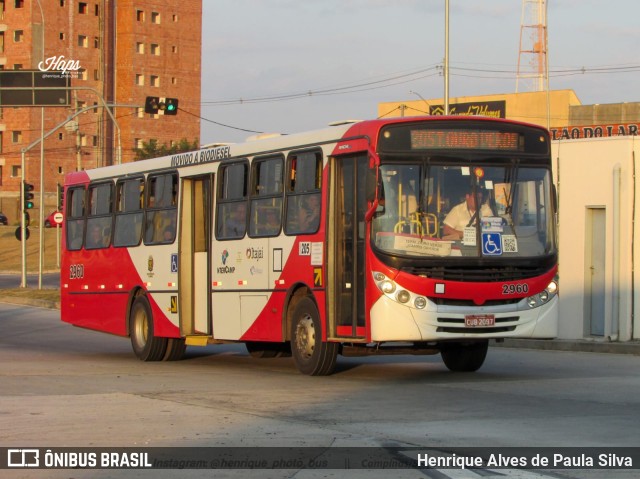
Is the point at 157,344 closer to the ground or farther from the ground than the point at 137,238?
closer to the ground

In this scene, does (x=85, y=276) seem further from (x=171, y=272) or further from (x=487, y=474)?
(x=487, y=474)

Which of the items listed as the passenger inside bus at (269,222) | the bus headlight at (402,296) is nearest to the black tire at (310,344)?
the passenger inside bus at (269,222)

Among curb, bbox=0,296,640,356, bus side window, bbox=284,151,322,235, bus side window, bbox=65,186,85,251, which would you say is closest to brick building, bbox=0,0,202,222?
bus side window, bbox=65,186,85,251

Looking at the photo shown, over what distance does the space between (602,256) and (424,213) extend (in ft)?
31.2

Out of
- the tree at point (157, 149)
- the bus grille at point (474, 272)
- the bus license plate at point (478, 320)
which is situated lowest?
the bus license plate at point (478, 320)

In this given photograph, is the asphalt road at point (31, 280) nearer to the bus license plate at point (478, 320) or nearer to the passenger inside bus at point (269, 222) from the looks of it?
the passenger inside bus at point (269, 222)

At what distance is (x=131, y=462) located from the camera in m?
8.88

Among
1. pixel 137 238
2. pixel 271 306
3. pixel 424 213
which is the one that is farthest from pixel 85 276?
pixel 424 213

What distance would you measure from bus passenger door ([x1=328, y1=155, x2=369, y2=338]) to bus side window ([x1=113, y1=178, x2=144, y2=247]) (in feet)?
20.1

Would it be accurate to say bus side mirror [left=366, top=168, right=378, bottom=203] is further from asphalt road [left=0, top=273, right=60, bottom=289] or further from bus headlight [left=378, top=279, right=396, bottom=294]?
asphalt road [left=0, top=273, right=60, bottom=289]

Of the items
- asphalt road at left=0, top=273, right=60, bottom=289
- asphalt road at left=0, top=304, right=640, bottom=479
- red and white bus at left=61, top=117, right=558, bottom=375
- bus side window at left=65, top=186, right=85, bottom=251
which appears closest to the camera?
asphalt road at left=0, top=304, right=640, bottom=479

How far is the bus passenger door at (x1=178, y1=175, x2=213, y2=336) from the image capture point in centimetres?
1883

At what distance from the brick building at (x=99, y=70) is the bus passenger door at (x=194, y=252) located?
76844mm

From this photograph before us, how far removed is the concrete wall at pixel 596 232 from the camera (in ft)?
73.5
